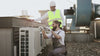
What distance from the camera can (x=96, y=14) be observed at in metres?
0.47

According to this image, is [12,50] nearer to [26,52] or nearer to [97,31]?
[26,52]

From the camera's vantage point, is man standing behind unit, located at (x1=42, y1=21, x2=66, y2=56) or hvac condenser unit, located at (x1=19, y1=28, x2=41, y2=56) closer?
man standing behind unit, located at (x1=42, y1=21, x2=66, y2=56)

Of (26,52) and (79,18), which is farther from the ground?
(79,18)

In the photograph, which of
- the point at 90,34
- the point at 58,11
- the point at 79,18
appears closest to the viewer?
the point at 79,18

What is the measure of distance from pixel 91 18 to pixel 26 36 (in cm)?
197

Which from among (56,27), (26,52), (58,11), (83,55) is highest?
(58,11)

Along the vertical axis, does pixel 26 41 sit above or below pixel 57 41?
below

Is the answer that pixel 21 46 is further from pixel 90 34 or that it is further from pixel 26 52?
pixel 90 34

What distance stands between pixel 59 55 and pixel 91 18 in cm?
93

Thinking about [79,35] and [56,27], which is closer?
[56,27]

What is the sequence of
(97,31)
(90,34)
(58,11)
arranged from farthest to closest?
(97,31) < (90,34) < (58,11)

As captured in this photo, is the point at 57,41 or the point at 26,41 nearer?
the point at 57,41

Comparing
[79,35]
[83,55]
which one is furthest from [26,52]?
[79,35]

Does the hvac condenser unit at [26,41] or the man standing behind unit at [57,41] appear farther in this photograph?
the hvac condenser unit at [26,41]
